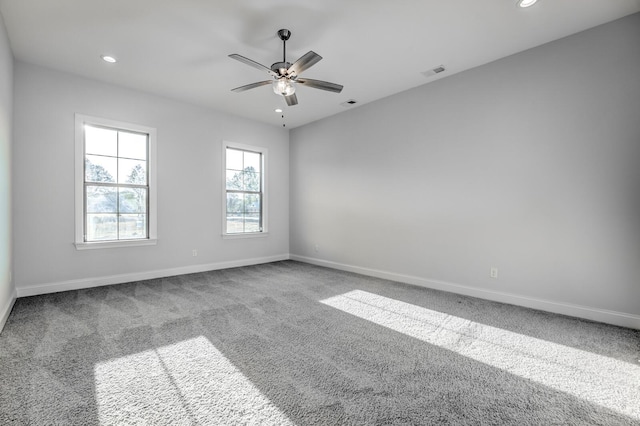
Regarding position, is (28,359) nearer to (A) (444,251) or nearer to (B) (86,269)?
(B) (86,269)

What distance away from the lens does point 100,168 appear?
14.1 feet

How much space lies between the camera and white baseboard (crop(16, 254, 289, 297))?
3769 mm

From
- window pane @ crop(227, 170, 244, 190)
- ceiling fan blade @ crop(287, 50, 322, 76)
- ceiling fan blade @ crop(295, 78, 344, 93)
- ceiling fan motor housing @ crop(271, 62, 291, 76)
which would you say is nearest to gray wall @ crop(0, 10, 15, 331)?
ceiling fan motor housing @ crop(271, 62, 291, 76)

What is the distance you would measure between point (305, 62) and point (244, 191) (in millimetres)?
3601

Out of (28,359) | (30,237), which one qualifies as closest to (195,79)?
(30,237)

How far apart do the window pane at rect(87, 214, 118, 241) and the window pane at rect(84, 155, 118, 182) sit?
1.79 ft

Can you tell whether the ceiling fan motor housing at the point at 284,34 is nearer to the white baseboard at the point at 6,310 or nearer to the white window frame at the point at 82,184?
the white window frame at the point at 82,184

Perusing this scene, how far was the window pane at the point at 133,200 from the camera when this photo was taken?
4.52 meters

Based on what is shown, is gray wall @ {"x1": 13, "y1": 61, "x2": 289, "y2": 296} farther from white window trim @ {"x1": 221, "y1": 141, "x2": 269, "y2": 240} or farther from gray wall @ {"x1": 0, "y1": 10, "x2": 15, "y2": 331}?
gray wall @ {"x1": 0, "y1": 10, "x2": 15, "y2": 331}

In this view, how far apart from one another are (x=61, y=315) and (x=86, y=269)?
1253 millimetres

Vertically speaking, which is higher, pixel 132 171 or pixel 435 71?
pixel 435 71

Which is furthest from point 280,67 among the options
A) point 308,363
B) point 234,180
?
point 234,180

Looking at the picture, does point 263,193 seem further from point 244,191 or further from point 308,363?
point 308,363

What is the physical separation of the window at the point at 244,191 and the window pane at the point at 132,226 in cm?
133
